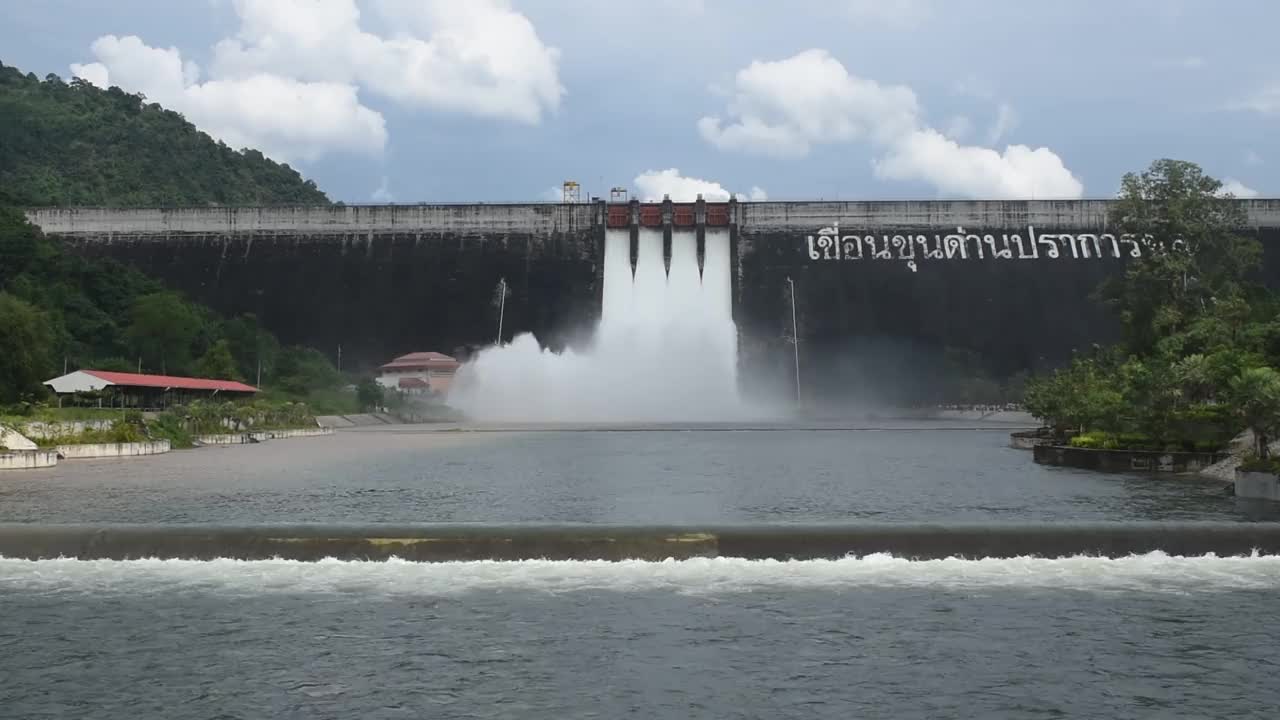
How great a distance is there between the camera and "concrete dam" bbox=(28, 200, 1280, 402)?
89.9 m

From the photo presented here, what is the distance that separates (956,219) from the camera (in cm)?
9344

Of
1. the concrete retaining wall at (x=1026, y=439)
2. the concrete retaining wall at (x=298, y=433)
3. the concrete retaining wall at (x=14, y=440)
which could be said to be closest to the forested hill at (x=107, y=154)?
the concrete retaining wall at (x=298, y=433)

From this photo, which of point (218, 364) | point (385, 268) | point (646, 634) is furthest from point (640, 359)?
point (646, 634)

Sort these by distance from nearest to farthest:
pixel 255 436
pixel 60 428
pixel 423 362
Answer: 1. pixel 60 428
2. pixel 255 436
3. pixel 423 362

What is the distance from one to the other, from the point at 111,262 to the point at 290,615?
3179 inches

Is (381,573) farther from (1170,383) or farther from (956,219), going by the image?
(956,219)

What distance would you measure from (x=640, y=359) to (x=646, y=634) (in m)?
74.3

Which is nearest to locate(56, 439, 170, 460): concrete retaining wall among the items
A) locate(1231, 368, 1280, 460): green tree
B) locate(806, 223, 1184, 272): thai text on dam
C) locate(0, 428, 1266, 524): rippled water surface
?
locate(0, 428, 1266, 524): rippled water surface

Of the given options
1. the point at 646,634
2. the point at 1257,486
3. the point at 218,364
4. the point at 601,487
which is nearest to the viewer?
the point at 646,634

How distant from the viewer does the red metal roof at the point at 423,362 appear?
87.2 meters

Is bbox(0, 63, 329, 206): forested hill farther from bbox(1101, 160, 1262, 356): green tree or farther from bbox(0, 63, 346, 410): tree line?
bbox(1101, 160, 1262, 356): green tree

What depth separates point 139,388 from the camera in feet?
203

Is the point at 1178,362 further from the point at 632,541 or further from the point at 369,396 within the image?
the point at 369,396

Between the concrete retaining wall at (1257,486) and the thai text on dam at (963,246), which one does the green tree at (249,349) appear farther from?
the concrete retaining wall at (1257,486)
